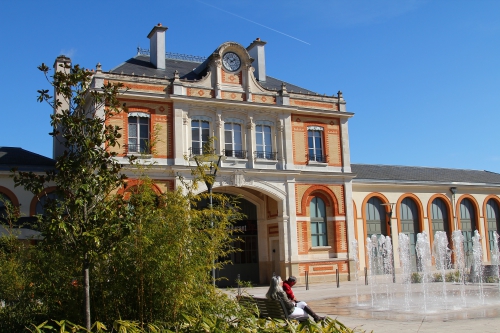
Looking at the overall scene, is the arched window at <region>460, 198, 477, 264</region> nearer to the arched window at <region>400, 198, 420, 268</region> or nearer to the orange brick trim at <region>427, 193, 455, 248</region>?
the orange brick trim at <region>427, 193, 455, 248</region>

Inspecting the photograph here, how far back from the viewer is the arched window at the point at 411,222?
33.8 meters

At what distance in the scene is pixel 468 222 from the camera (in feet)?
120

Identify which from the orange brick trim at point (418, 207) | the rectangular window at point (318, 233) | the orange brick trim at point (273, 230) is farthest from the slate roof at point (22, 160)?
the orange brick trim at point (418, 207)

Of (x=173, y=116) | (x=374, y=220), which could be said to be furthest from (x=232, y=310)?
(x=374, y=220)

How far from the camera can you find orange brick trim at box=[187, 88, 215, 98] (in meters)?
26.3

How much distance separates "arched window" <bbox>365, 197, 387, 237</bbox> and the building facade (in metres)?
0.73

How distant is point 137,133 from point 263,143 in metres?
6.69

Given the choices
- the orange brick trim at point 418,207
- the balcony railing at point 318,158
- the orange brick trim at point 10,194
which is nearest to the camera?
the orange brick trim at point 10,194

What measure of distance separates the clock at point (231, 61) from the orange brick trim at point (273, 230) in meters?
8.63

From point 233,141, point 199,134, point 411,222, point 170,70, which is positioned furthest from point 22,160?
point 411,222

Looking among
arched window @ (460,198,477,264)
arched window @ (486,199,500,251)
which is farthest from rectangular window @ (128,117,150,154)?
arched window @ (486,199,500,251)

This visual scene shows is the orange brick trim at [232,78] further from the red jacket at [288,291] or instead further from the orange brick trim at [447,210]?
the red jacket at [288,291]

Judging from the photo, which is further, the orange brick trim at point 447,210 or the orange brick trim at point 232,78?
the orange brick trim at point 447,210

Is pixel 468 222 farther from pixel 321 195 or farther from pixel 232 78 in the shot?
pixel 232 78
